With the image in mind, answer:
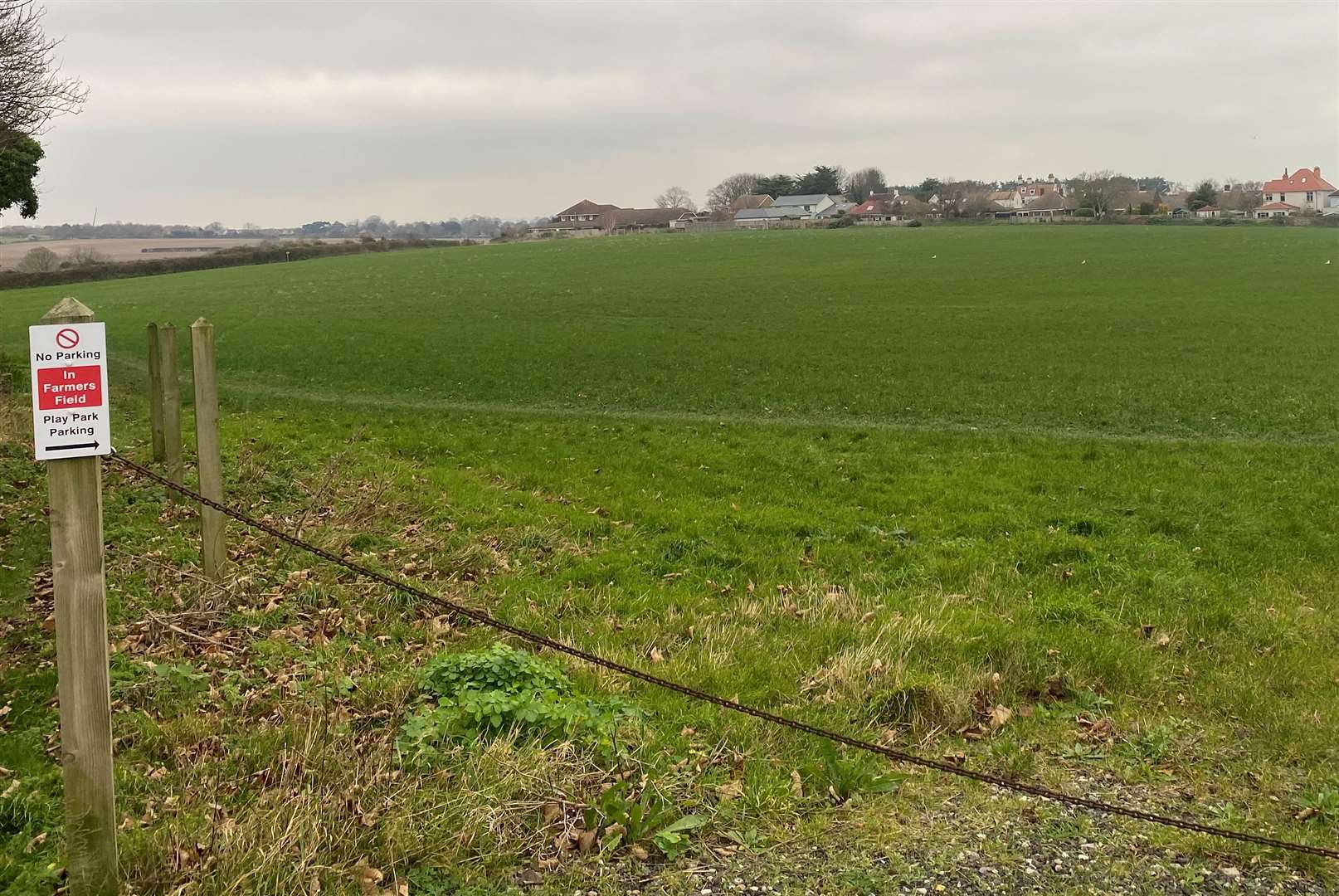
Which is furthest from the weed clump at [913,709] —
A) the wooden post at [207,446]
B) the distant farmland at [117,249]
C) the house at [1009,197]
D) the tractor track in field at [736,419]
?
the house at [1009,197]

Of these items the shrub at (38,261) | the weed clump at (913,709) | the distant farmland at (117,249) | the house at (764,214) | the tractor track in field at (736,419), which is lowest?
the weed clump at (913,709)

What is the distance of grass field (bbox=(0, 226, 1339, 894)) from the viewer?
4625mm

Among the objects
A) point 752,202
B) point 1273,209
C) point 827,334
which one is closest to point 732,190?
point 752,202

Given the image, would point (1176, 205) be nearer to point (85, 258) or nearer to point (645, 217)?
point (645, 217)

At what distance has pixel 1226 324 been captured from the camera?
32.6 meters

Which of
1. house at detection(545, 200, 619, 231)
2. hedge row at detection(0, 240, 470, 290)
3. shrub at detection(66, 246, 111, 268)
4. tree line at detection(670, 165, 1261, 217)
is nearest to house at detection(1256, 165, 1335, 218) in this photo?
tree line at detection(670, 165, 1261, 217)

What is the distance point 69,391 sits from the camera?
362cm

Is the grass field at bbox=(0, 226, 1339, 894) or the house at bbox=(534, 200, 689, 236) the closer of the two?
the grass field at bbox=(0, 226, 1339, 894)

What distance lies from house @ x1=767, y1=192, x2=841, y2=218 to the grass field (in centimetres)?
14338

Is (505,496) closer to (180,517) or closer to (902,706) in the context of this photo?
(180,517)

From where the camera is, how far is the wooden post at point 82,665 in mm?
3682

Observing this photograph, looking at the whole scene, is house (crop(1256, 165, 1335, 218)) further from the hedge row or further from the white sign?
the white sign

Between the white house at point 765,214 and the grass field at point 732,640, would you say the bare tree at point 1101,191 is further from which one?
the grass field at point 732,640

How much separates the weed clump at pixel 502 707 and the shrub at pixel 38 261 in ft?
273
